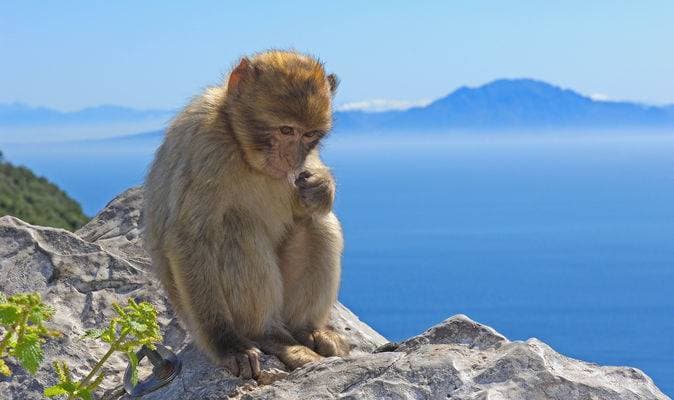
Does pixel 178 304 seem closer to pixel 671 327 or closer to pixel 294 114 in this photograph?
pixel 294 114

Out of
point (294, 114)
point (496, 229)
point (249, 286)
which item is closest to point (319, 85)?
point (294, 114)

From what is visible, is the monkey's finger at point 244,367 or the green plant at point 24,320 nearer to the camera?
the green plant at point 24,320

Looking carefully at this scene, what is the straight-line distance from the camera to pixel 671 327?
13575cm

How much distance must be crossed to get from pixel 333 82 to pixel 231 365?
1613 millimetres

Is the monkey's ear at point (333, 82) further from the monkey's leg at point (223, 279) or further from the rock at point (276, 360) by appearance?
the rock at point (276, 360)

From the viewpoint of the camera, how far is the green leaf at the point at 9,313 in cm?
301

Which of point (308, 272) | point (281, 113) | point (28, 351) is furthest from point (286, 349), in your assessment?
point (28, 351)

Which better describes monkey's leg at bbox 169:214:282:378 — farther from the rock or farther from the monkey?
the rock

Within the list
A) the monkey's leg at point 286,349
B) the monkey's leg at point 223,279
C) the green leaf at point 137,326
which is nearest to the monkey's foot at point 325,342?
the monkey's leg at point 286,349

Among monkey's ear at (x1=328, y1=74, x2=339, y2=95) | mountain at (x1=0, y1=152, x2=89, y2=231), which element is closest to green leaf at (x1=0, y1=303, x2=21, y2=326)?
monkey's ear at (x1=328, y1=74, x2=339, y2=95)

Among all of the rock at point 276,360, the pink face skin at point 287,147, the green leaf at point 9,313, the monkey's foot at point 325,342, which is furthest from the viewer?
the monkey's foot at point 325,342

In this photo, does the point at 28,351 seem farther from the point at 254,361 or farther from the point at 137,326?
the point at 254,361

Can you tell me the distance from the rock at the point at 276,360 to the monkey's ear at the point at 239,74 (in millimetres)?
1372

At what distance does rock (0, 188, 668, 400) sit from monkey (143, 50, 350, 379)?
263 millimetres
